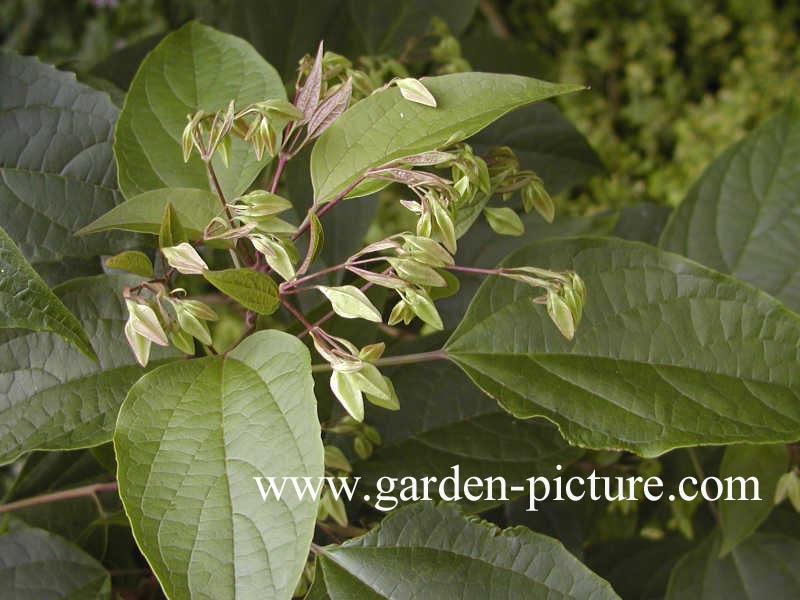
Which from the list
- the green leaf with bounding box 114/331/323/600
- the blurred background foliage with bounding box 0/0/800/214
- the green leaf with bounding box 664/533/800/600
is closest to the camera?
the green leaf with bounding box 114/331/323/600

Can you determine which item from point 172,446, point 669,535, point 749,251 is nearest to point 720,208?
point 749,251

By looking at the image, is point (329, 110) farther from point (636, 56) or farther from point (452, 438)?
point (636, 56)

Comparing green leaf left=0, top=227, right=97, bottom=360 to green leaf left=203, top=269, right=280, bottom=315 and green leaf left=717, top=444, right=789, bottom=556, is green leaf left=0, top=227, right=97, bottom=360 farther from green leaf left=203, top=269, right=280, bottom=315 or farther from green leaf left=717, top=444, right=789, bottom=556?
green leaf left=717, top=444, right=789, bottom=556

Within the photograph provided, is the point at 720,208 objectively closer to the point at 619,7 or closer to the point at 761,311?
the point at 761,311

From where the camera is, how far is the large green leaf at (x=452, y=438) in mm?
Result: 514

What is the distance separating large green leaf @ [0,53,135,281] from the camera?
0.47 meters

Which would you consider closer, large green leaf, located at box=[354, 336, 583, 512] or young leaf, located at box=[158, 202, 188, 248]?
young leaf, located at box=[158, 202, 188, 248]

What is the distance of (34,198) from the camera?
48cm

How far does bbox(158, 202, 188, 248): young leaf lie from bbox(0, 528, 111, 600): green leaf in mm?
220

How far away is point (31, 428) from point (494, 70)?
1.86 ft

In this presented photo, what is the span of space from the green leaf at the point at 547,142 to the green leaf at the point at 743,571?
303 mm

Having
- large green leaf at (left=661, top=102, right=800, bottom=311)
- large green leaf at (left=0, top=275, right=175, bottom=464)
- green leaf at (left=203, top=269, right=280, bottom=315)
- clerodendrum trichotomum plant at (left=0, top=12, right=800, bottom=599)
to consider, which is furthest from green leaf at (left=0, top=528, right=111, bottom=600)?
large green leaf at (left=661, top=102, right=800, bottom=311)

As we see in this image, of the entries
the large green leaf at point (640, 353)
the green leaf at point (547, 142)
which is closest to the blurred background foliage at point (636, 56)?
the green leaf at point (547, 142)

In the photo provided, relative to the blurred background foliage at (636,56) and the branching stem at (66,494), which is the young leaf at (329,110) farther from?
the blurred background foliage at (636,56)
